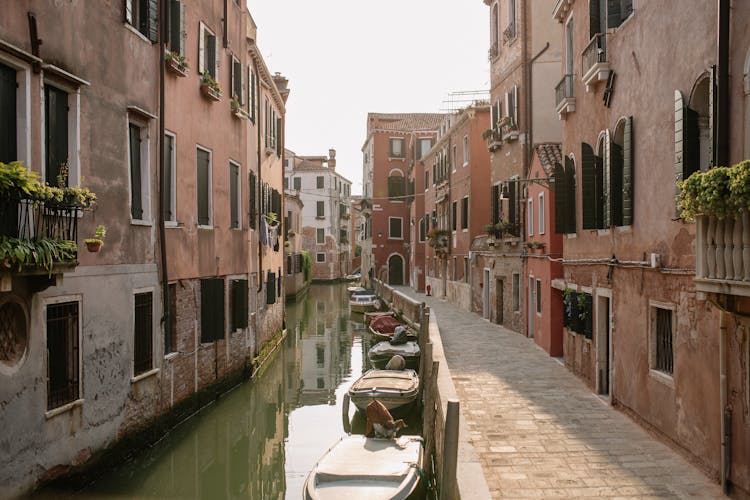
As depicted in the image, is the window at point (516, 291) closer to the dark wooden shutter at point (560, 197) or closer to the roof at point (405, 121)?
the dark wooden shutter at point (560, 197)

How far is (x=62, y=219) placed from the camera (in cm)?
827

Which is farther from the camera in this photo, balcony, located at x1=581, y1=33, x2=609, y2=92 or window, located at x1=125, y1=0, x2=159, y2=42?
balcony, located at x1=581, y1=33, x2=609, y2=92

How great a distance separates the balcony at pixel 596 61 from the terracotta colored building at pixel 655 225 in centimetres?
2

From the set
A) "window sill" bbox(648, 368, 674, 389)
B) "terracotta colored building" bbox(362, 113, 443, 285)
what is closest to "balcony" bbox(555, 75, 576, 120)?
"window sill" bbox(648, 368, 674, 389)

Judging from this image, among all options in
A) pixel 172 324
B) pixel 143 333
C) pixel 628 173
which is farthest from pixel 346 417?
pixel 628 173

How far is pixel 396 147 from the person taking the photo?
171ft

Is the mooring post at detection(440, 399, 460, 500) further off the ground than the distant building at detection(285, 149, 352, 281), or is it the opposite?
the distant building at detection(285, 149, 352, 281)

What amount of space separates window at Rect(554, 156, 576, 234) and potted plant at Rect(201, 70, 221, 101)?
7389 mm

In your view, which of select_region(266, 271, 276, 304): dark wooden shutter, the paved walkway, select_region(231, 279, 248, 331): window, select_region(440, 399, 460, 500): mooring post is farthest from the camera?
select_region(266, 271, 276, 304): dark wooden shutter

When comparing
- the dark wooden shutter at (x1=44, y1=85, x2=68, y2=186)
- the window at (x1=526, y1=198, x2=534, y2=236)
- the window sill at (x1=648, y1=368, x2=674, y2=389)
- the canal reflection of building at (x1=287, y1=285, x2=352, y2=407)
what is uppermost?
the dark wooden shutter at (x1=44, y1=85, x2=68, y2=186)

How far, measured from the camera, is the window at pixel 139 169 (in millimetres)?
10893

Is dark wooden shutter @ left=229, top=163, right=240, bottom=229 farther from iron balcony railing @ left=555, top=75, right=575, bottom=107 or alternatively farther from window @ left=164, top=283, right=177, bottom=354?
iron balcony railing @ left=555, top=75, right=575, bottom=107

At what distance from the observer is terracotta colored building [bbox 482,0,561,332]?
797 inches

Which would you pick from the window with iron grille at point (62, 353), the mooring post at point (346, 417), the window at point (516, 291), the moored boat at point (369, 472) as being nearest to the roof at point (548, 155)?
the window at point (516, 291)
